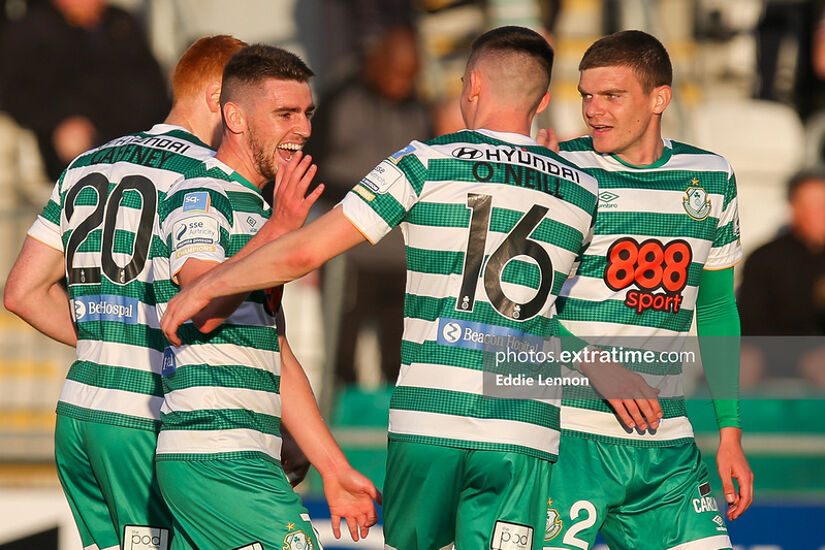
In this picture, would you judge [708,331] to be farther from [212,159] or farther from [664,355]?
[212,159]

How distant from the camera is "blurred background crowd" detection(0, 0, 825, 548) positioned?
26.7 feet

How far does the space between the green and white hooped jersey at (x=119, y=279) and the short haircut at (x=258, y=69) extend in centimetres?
34

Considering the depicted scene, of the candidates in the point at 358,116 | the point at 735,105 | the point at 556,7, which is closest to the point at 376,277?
the point at 358,116

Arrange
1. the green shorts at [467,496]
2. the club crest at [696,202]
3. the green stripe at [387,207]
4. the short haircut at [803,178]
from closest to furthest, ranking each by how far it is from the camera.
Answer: the green stripe at [387,207] < the green shorts at [467,496] < the club crest at [696,202] < the short haircut at [803,178]

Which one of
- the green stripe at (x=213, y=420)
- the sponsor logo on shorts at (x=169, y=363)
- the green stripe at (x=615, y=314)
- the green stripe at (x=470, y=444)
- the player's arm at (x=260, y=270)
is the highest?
the player's arm at (x=260, y=270)

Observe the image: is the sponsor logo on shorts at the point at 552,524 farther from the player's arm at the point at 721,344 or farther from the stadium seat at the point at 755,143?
the stadium seat at the point at 755,143

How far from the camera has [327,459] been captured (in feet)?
13.8

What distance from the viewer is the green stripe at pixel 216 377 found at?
156 inches

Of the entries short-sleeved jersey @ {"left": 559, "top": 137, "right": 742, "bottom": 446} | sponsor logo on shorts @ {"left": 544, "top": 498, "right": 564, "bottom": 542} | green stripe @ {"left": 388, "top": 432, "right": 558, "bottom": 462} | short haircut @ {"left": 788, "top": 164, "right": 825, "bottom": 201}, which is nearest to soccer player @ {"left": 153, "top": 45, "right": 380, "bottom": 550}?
green stripe @ {"left": 388, "top": 432, "right": 558, "bottom": 462}

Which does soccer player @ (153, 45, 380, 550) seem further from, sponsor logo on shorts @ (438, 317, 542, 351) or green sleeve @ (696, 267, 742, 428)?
green sleeve @ (696, 267, 742, 428)

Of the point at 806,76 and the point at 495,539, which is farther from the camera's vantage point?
the point at 806,76

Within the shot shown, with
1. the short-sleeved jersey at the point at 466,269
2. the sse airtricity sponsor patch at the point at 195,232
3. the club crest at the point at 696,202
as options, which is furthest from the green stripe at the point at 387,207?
the club crest at the point at 696,202

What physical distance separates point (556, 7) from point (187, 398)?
7.43 m

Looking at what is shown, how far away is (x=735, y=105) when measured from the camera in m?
11.2
